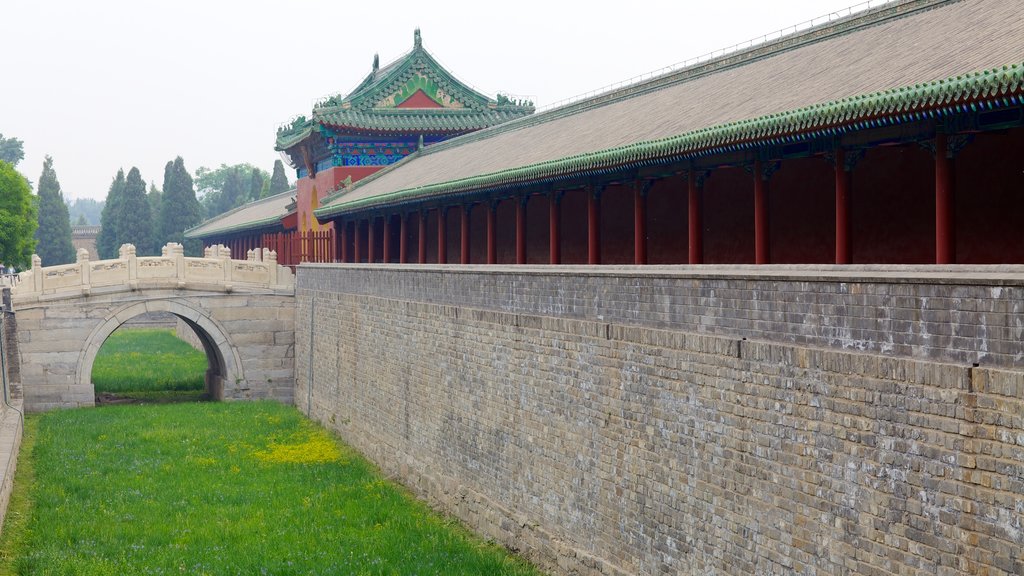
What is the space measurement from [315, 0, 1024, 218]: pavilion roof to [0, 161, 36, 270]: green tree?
2795 centimetres

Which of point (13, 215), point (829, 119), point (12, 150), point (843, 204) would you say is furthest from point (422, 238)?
point (12, 150)

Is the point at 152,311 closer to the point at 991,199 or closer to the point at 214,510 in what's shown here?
the point at 214,510

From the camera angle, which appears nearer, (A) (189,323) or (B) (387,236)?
(B) (387,236)

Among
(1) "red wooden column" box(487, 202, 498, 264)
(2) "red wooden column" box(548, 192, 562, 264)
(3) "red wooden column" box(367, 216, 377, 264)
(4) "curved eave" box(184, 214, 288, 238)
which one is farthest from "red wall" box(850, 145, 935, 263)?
(4) "curved eave" box(184, 214, 288, 238)

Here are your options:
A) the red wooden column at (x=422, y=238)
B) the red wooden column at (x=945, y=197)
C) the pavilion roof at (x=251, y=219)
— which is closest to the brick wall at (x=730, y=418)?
the red wooden column at (x=945, y=197)

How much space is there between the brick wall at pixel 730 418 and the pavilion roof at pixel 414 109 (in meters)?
13.0

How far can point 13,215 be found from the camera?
150 ft

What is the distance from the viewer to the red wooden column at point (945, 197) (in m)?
9.49

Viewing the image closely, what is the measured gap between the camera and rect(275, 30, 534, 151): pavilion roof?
3072 cm

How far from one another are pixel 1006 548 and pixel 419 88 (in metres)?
26.1

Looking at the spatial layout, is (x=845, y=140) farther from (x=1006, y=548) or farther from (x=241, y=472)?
(x=241, y=472)

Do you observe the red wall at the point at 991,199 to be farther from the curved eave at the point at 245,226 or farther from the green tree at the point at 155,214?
the green tree at the point at 155,214

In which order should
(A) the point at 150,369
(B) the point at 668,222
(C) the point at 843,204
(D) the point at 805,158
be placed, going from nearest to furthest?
(C) the point at 843,204, (D) the point at 805,158, (B) the point at 668,222, (A) the point at 150,369

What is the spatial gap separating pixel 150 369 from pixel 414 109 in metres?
11.7
